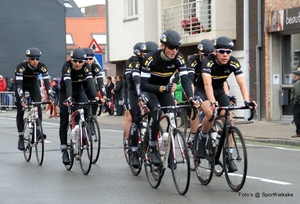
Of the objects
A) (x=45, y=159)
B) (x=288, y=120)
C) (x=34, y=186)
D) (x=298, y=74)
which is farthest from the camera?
(x=288, y=120)

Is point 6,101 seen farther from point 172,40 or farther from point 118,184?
point 172,40

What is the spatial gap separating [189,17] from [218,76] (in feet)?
60.8

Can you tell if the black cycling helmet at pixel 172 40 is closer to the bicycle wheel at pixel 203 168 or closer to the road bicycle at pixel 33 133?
the bicycle wheel at pixel 203 168

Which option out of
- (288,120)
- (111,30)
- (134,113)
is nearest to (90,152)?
(134,113)

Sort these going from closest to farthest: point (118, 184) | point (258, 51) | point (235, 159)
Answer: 1. point (235, 159)
2. point (118, 184)
3. point (258, 51)

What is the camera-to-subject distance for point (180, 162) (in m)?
8.80

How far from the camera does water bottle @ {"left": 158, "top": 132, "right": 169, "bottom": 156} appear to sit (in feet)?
30.5

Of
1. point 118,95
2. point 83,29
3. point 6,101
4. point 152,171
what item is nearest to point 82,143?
point 152,171

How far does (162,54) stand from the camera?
30.9 ft

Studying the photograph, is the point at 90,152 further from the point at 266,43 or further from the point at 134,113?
the point at 266,43

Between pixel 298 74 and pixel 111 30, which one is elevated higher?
pixel 111 30

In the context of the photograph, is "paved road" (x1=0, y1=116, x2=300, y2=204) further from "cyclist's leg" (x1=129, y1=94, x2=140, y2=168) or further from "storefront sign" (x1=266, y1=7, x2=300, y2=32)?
"storefront sign" (x1=266, y1=7, x2=300, y2=32)

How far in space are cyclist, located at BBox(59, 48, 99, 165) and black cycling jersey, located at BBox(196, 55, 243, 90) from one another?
251 centimetres

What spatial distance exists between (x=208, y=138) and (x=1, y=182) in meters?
3.09
